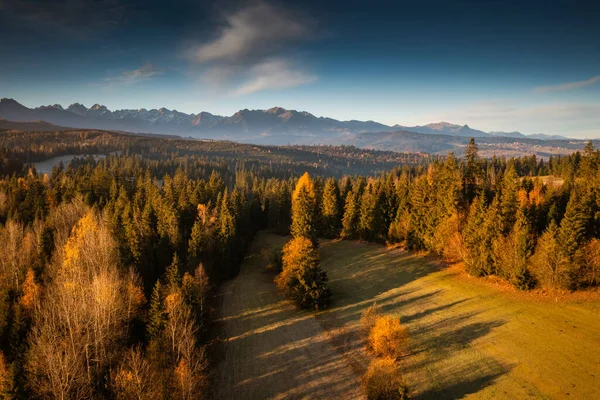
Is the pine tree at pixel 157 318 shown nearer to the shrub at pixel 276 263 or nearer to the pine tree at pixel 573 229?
the shrub at pixel 276 263

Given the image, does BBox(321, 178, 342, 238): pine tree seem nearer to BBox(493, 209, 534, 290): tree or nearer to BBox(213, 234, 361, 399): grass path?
BBox(213, 234, 361, 399): grass path

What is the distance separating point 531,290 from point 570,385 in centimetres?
2090

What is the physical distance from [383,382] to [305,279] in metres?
22.6

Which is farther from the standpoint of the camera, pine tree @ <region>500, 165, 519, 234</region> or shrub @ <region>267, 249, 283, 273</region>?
shrub @ <region>267, 249, 283, 273</region>

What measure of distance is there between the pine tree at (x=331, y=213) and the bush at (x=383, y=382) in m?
54.3

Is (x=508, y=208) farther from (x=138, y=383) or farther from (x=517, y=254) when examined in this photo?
(x=138, y=383)

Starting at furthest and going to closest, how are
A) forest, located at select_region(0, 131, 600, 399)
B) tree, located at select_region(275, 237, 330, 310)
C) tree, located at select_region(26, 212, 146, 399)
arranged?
tree, located at select_region(275, 237, 330, 310) < forest, located at select_region(0, 131, 600, 399) < tree, located at select_region(26, 212, 146, 399)

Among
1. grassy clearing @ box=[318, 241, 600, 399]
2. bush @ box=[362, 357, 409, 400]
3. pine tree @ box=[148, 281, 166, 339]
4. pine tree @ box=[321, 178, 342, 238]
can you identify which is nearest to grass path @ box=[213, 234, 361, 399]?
bush @ box=[362, 357, 409, 400]

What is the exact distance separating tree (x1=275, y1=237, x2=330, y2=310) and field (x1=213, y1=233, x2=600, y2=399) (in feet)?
6.13

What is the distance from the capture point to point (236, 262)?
69562mm

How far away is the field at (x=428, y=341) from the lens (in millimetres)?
31047

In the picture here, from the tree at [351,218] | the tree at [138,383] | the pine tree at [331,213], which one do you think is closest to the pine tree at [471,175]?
the tree at [351,218]

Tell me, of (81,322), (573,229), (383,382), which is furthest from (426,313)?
(81,322)

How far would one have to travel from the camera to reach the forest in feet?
110
